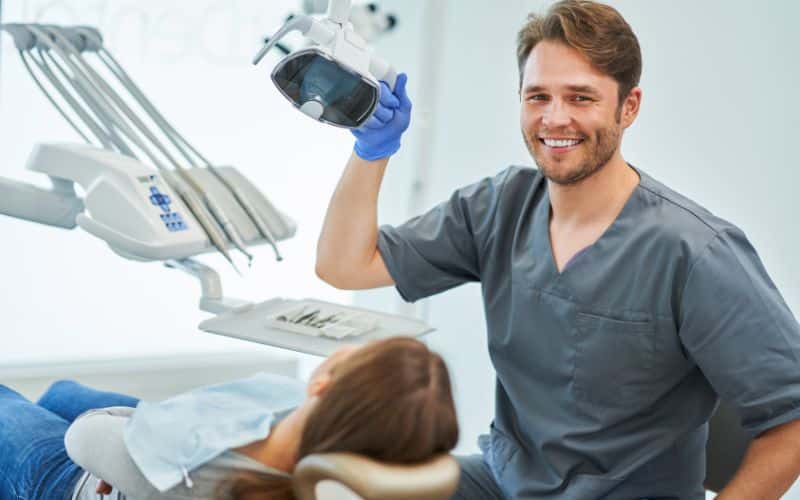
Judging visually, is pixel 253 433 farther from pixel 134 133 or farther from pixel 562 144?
pixel 134 133

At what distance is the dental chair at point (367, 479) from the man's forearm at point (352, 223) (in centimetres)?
72

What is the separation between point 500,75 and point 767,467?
158cm

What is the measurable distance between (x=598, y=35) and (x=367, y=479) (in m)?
0.85

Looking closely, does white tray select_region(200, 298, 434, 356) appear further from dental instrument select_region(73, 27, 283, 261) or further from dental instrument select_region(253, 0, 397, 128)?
dental instrument select_region(253, 0, 397, 128)

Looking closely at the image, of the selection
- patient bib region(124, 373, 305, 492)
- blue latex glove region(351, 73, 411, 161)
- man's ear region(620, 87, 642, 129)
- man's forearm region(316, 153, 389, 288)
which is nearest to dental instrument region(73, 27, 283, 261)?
man's forearm region(316, 153, 389, 288)

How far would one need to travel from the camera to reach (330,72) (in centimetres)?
144

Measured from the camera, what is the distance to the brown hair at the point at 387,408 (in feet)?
3.38

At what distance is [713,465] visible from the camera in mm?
1603

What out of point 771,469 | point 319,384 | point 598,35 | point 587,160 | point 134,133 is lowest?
point 771,469

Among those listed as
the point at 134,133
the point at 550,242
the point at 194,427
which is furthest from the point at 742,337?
→ the point at 134,133

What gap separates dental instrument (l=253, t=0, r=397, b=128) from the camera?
1420 millimetres

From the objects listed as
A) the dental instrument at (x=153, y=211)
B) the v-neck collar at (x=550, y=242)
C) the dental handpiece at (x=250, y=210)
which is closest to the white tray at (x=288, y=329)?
the dental instrument at (x=153, y=211)

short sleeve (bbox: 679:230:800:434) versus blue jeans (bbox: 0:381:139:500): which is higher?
short sleeve (bbox: 679:230:800:434)

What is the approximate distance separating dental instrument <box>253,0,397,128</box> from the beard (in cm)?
28
